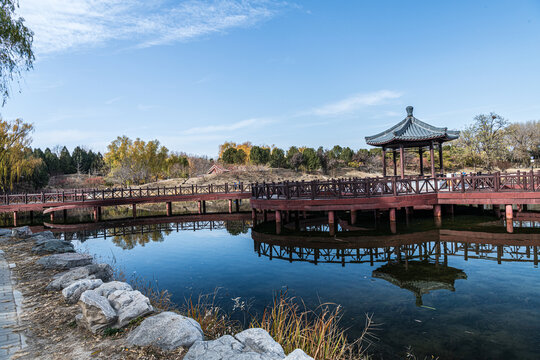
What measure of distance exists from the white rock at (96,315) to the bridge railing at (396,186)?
475 inches

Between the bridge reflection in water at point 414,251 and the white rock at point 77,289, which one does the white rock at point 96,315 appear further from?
the bridge reflection in water at point 414,251

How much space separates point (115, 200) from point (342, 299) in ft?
76.9

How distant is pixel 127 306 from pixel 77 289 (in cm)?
171

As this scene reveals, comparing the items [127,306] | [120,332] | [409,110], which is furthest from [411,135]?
[120,332]

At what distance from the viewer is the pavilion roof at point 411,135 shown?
17.6 meters

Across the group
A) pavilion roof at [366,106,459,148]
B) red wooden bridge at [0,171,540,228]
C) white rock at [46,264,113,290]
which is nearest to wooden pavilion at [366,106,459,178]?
pavilion roof at [366,106,459,148]

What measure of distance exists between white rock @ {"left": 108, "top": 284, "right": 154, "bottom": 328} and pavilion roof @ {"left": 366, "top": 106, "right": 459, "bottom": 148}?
1616 cm

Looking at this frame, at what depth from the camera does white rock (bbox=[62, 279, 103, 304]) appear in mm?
5656

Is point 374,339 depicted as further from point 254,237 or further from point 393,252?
point 254,237

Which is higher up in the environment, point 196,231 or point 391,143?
point 391,143

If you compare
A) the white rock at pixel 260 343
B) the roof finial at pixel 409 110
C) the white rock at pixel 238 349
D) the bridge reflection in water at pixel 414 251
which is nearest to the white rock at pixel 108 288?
the white rock at pixel 238 349

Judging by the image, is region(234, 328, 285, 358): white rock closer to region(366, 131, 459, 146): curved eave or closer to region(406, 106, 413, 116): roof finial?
region(366, 131, 459, 146): curved eave

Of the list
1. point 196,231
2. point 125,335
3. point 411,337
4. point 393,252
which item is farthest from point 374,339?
point 196,231

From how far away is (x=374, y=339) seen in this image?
18.1 feet
